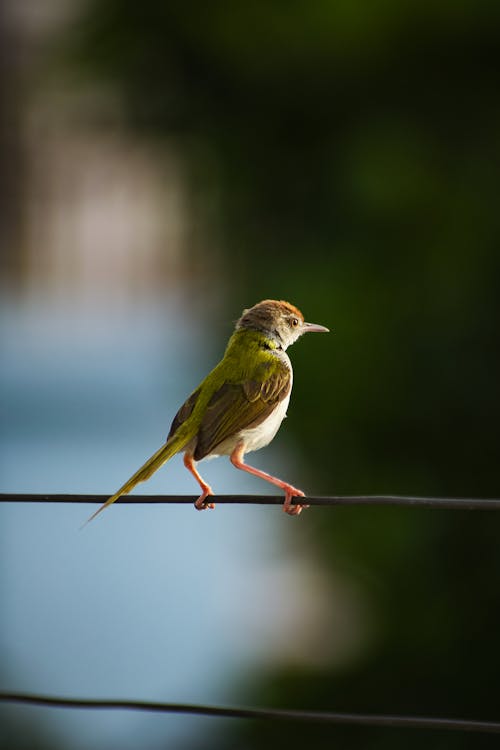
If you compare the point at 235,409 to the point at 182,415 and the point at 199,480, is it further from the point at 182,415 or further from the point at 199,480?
the point at 199,480

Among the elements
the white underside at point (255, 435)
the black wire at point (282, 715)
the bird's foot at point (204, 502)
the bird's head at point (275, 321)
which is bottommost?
the black wire at point (282, 715)

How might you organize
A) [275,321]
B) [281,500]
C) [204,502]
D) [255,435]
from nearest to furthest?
[281,500], [204,502], [255,435], [275,321]

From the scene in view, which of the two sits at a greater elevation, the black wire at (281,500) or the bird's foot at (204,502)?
the black wire at (281,500)

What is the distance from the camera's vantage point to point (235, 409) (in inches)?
193

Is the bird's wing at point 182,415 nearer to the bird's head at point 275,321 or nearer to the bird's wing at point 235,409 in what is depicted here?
the bird's wing at point 235,409

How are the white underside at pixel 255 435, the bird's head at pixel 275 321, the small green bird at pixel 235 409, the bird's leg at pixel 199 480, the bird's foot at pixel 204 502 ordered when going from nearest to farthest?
1. the bird's foot at pixel 204 502
2. the bird's leg at pixel 199 480
3. the small green bird at pixel 235 409
4. the white underside at pixel 255 435
5. the bird's head at pixel 275 321

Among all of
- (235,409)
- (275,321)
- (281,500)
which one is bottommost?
(281,500)

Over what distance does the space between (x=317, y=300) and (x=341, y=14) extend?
1.85m

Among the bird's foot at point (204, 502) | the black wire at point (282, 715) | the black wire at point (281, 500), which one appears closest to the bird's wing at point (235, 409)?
the bird's foot at point (204, 502)

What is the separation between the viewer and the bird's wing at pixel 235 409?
4824 mm

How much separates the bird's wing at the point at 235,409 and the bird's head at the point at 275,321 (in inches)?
19.0

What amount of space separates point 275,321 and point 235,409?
2.62 feet

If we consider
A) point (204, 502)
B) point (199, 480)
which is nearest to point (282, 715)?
point (204, 502)

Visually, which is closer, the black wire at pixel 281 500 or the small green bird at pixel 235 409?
the black wire at pixel 281 500
